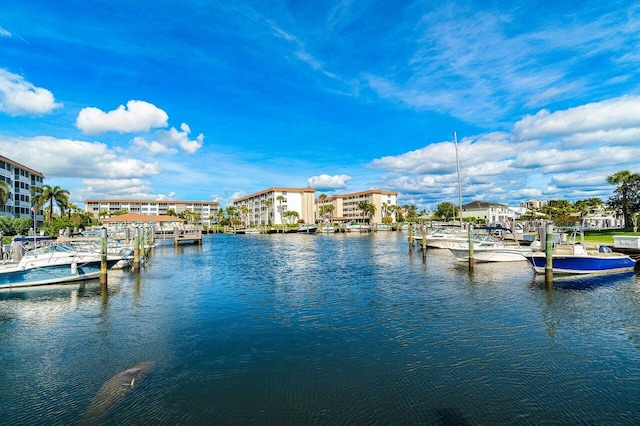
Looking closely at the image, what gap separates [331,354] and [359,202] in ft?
529

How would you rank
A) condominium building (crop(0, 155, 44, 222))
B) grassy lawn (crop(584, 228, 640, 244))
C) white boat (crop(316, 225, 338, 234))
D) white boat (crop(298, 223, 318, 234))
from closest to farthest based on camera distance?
1. grassy lawn (crop(584, 228, 640, 244))
2. condominium building (crop(0, 155, 44, 222))
3. white boat (crop(316, 225, 338, 234))
4. white boat (crop(298, 223, 318, 234))

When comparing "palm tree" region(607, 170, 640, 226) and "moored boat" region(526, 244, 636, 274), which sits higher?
"palm tree" region(607, 170, 640, 226)

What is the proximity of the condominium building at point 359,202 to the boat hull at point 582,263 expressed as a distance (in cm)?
14248

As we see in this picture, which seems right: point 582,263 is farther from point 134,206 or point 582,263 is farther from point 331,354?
point 134,206

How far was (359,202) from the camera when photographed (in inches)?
6806

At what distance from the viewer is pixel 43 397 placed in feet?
33.3

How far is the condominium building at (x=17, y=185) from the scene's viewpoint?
7111 cm

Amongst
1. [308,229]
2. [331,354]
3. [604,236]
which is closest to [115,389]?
[331,354]

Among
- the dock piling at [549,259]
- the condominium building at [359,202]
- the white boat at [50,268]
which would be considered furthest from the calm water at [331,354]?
the condominium building at [359,202]

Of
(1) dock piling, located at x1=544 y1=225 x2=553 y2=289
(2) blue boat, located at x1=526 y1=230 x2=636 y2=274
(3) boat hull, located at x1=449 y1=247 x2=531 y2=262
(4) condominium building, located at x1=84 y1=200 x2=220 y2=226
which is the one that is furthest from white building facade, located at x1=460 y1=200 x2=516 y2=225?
(1) dock piling, located at x1=544 y1=225 x2=553 y2=289

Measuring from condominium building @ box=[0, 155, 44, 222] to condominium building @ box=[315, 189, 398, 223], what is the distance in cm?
11470

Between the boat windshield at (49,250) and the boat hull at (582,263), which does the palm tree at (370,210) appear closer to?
the boat hull at (582,263)

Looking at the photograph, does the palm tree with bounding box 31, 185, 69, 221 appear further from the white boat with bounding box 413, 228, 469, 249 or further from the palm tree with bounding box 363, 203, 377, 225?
the palm tree with bounding box 363, 203, 377, 225

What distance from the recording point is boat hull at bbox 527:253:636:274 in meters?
27.0
